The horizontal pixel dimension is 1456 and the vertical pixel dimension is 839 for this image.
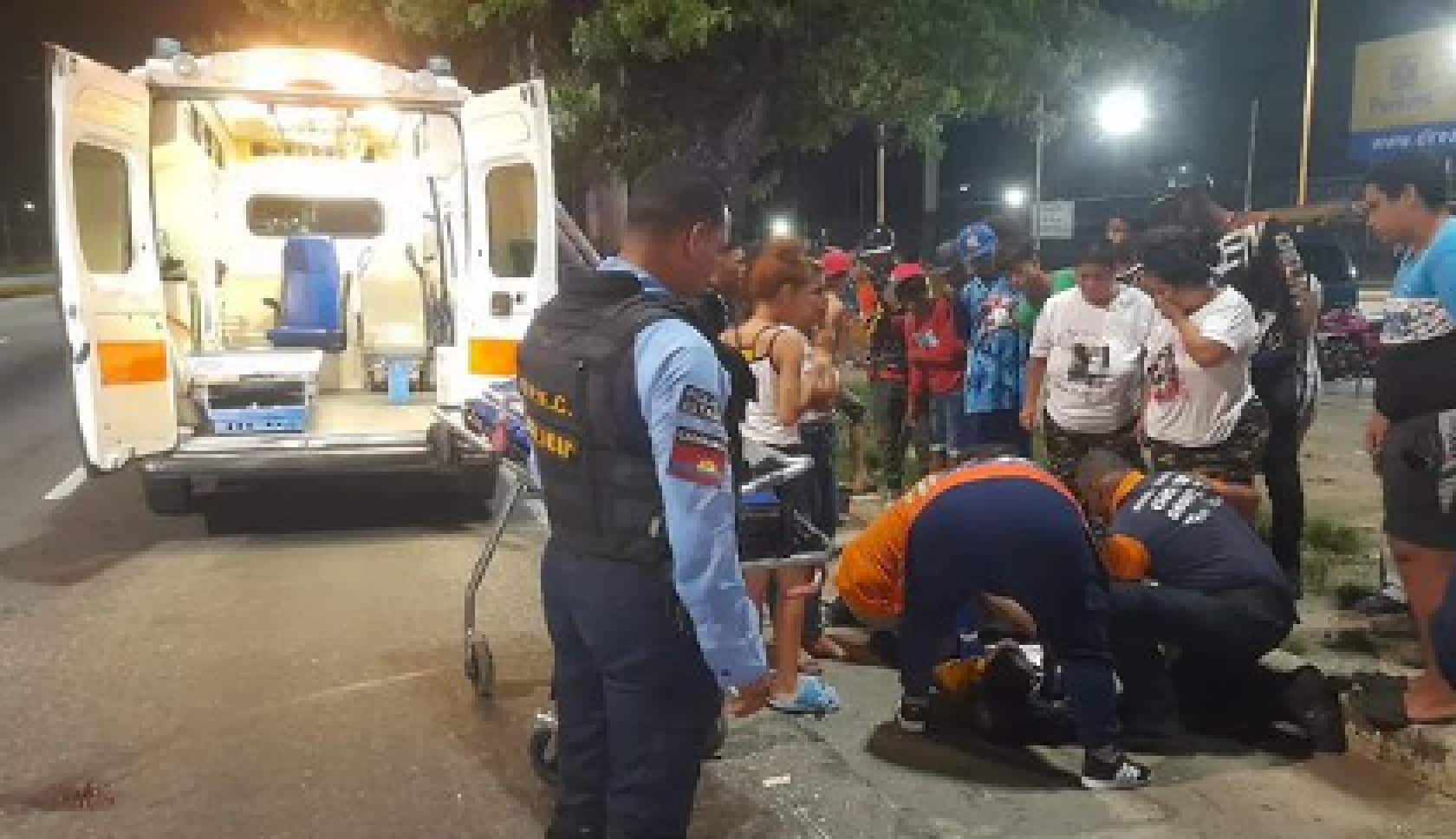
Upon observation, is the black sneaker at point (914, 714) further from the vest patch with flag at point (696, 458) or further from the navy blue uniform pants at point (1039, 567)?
the vest patch with flag at point (696, 458)

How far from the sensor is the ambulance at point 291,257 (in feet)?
21.5

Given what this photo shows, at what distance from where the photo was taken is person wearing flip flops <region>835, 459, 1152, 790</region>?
3801 millimetres

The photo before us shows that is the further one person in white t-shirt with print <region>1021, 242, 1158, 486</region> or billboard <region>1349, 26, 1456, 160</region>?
billboard <region>1349, 26, 1456, 160</region>

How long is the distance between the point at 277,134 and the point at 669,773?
28.3 ft

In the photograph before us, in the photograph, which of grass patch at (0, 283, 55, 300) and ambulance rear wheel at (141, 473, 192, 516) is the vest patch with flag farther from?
grass patch at (0, 283, 55, 300)

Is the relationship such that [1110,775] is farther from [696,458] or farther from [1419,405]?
[696,458]

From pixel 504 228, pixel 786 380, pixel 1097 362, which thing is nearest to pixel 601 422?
pixel 786 380

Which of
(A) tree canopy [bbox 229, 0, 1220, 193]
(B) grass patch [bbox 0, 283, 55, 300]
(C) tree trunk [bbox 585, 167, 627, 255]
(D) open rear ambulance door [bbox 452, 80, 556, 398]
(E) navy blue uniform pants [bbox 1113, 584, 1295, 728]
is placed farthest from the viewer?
(B) grass patch [bbox 0, 283, 55, 300]

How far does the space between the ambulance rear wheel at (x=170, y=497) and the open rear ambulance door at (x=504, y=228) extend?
1.76 metres

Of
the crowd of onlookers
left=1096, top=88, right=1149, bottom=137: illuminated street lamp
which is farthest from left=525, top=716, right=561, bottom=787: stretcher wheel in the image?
left=1096, top=88, right=1149, bottom=137: illuminated street lamp

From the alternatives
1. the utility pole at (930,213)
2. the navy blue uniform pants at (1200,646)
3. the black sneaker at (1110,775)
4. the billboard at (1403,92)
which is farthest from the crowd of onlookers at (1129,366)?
the billboard at (1403,92)

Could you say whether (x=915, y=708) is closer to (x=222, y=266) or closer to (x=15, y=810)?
(x=15, y=810)

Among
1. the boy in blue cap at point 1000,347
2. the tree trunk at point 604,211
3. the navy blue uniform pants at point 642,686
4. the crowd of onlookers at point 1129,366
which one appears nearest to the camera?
the navy blue uniform pants at point 642,686

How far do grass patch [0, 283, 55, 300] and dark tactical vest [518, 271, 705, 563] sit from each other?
37107 millimetres
